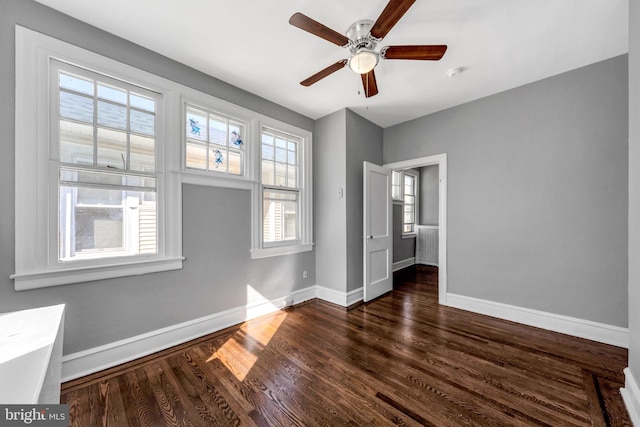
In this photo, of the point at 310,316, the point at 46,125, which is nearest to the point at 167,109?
the point at 46,125

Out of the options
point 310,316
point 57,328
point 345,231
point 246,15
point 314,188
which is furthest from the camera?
point 314,188

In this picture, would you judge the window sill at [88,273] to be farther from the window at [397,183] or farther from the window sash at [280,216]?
the window at [397,183]

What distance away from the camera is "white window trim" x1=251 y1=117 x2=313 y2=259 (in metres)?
3.04

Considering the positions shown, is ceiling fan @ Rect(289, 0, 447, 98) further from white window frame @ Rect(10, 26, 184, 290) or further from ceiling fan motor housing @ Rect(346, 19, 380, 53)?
white window frame @ Rect(10, 26, 184, 290)

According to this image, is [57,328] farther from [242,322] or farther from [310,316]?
[310,316]

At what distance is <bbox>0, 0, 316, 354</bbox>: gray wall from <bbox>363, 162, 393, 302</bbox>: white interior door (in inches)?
42.7

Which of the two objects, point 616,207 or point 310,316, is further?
point 310,316

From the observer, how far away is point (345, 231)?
11.3ft

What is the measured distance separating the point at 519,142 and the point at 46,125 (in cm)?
443

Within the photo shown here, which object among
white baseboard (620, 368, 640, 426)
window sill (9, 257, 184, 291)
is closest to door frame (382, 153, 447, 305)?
white baseboard (620, 368, 640, 426)

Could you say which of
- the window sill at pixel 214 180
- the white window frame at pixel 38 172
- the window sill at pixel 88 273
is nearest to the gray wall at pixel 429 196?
the window sill at pixel 214 180

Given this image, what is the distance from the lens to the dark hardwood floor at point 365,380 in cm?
156

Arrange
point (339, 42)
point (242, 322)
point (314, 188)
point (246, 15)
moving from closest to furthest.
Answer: point (339, 42)
point (246, 15)
point (242, 322)
point (314, 188)

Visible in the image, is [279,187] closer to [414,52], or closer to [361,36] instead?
[361,36]
